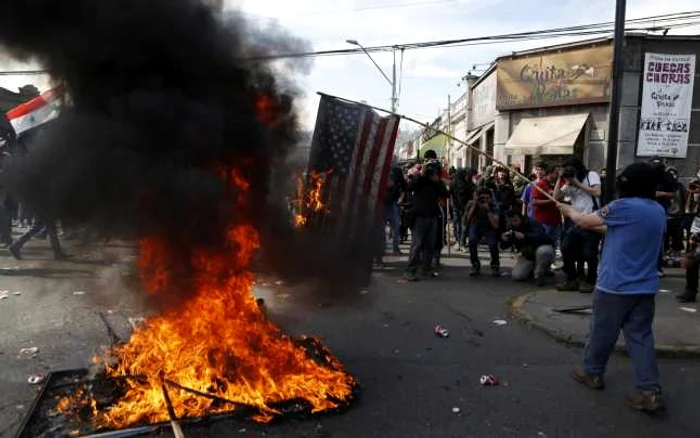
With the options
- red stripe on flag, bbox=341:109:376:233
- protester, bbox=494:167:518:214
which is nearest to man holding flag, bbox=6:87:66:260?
red stripe on flag, bbox=341:109:376:233

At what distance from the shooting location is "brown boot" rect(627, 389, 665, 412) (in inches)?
146

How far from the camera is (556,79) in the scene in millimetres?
16953

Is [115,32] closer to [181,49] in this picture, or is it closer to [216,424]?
[181,49]

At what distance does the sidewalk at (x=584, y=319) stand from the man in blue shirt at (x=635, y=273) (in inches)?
49.4

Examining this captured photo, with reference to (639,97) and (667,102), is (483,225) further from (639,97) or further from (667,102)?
(667,102)

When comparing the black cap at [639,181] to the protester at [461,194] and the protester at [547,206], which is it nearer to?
the protester at [547,206]

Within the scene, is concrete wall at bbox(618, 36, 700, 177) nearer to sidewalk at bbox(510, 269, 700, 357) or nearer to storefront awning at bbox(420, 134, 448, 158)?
sidewalk at bbox(510, 269, 700, 357)

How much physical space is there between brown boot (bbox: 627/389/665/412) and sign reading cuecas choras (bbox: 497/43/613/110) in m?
13.9

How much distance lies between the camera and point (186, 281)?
152 inches

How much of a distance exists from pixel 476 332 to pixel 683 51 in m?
14.5

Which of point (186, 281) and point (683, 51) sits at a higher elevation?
point (683, 51)

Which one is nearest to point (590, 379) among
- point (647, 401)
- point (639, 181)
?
point (647, 401)

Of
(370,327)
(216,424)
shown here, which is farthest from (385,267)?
(216,424)

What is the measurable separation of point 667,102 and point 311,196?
581 inches
